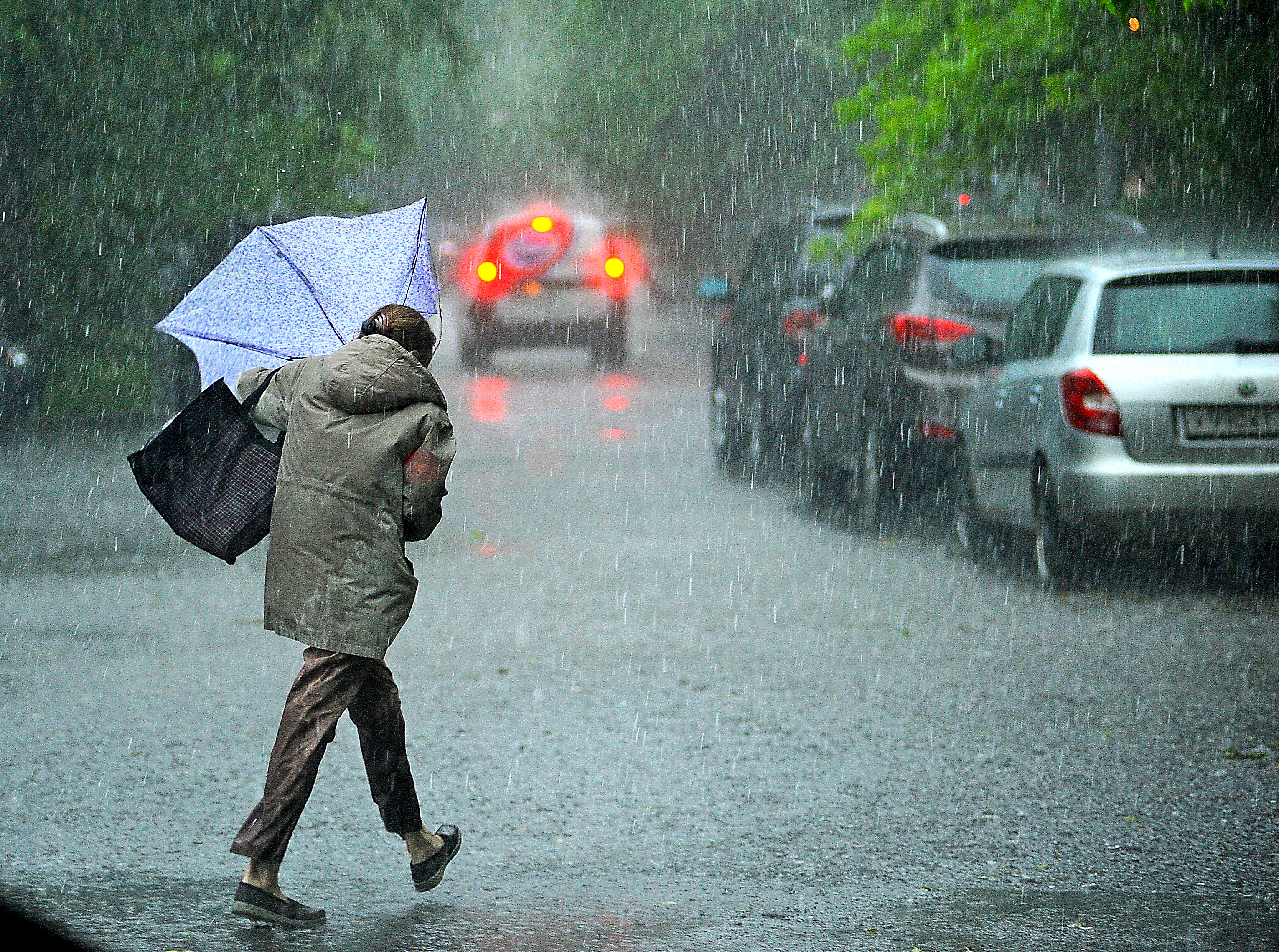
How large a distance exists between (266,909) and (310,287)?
5.21ft

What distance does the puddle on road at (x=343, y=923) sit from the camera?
488cm

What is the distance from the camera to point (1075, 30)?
51.0 feet

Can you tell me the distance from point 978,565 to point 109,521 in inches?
231

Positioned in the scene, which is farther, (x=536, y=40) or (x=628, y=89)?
(x=536, y=40)

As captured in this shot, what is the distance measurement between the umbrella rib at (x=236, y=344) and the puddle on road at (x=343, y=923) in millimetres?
1415

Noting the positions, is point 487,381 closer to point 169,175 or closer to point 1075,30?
point 169,175

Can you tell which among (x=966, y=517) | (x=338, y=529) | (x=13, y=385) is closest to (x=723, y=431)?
(x=966, y=517)

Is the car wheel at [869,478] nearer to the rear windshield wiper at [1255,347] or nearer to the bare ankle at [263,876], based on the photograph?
the rear windshield wiper at [1255,347]

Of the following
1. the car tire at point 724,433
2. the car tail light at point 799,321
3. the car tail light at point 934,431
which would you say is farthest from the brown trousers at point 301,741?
the car tire at point 724,433

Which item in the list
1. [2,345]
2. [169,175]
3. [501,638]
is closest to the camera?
[501,638]

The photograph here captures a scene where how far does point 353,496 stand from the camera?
4930 mm

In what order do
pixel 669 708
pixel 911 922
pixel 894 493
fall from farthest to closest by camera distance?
1. pixel 894 493
2. pixel 669 708
3. pixel 911 922

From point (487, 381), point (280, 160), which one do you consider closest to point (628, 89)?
point (487, 381)

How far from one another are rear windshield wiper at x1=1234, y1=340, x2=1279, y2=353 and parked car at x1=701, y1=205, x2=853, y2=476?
4.63 metres
